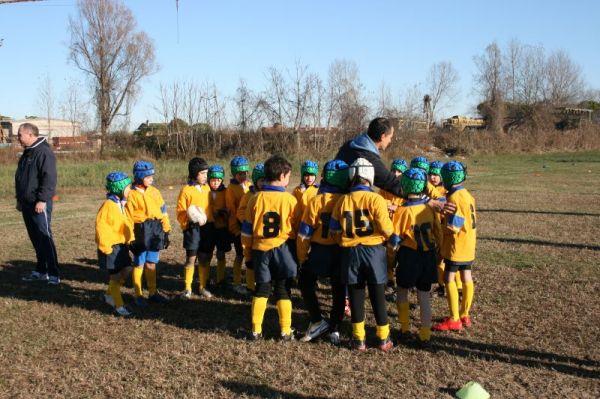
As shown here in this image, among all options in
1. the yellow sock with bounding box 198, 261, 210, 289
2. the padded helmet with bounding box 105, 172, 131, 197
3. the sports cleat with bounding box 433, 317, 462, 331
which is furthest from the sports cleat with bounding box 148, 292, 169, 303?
the sports cleat with bounding box 433, 317, 462, 331

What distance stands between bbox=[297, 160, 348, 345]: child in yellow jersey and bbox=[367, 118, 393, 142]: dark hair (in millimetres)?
605

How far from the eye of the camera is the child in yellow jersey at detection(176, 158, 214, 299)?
740 cm

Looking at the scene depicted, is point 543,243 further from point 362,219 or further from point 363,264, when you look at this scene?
point 362,219

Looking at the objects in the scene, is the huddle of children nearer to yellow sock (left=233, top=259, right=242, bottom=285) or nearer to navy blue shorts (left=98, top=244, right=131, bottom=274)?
navy blue shorts (left=98, top=244, right=131, bottom=274)

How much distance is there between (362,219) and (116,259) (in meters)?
3.10

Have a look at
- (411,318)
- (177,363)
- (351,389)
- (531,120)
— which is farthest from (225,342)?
(531,120)

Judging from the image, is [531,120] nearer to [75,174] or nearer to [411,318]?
[75,174]

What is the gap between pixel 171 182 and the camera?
24.5 m

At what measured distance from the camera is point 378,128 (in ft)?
20.5

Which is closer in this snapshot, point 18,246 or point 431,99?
point 18,246

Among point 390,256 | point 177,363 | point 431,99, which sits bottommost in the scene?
point 177,363

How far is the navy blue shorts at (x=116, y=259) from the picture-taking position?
6.71 metres

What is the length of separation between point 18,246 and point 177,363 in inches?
291

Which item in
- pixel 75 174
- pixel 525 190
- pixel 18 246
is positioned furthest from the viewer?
pixel 75 174
